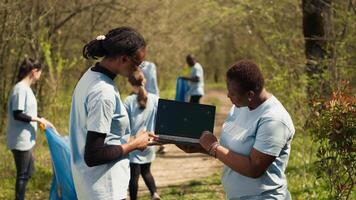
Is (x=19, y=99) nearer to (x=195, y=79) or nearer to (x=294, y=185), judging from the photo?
(x=294, y=185)

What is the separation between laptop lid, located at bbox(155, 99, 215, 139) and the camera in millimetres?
3887

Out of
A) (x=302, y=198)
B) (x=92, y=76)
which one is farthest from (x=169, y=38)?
(x=92, y=76)

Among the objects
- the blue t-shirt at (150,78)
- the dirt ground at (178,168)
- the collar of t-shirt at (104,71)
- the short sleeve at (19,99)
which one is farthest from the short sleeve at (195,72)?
the collar of t-shirt at (104,71)

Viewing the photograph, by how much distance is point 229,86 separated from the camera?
11.6ft

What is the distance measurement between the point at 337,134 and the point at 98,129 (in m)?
2.57

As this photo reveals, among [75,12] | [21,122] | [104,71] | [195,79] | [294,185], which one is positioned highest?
[75,12]

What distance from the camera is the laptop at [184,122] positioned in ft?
12.7

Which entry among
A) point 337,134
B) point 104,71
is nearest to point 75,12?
point 337,134

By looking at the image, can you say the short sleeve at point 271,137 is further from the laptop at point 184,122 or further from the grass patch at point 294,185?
the grass patch at point 294,185

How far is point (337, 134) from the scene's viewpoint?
5.27m

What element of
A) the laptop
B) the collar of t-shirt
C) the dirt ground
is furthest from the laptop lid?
the dirt ground

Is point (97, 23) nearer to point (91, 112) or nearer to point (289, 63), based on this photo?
point (289, 63)

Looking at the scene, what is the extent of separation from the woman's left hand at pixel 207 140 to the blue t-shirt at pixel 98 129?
47cm

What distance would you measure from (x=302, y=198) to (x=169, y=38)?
14766mm
